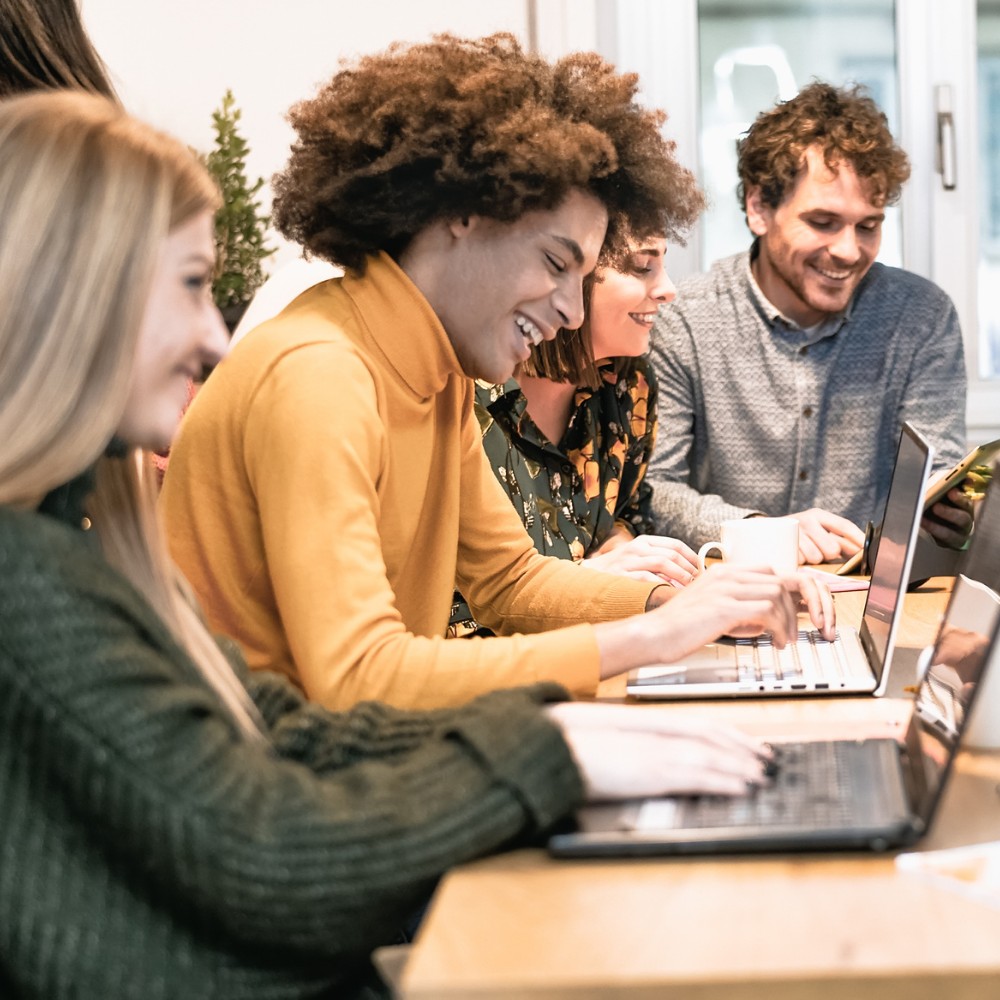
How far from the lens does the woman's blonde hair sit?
742 millimetres

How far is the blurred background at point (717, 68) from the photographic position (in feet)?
8.93

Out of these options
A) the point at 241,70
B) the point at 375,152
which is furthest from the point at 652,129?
the point at 241,70

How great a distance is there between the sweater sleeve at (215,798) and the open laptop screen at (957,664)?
0.80 ft

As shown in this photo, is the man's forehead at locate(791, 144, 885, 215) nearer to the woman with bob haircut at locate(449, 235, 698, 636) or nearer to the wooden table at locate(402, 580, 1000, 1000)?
the woman with bob haircut at locate(449, 235, 698, 636)

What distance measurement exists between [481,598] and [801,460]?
3.81 ft

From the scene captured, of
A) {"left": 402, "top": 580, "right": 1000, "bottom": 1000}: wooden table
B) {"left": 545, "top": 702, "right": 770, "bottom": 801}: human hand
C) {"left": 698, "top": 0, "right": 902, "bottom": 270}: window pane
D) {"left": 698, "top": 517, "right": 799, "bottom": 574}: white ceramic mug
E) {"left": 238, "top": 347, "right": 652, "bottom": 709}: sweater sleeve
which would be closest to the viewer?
{"left": 402, "top": 580, "right": 1000, "bottom": 1000}: wooden table

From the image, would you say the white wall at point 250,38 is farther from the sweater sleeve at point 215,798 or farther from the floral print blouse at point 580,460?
the sweater sleeve at point 215,798

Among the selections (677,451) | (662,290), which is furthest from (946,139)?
(662,290)

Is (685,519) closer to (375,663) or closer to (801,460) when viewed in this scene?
(801,460)

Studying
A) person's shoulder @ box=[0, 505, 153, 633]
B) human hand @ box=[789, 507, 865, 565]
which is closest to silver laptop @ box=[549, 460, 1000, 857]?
person's shoulder @ box=[0, 505, 153, 633]

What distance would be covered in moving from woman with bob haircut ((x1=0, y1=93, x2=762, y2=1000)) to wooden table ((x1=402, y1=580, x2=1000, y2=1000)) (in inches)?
2.1

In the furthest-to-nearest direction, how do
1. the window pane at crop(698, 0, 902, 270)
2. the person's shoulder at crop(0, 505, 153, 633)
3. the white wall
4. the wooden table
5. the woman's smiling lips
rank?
the window pane at crop(698, 0, 902, 270) < the white wall < the woman's smiling lips < the person's shoulder at crop(0, 505, 153, 633) < the wooden table

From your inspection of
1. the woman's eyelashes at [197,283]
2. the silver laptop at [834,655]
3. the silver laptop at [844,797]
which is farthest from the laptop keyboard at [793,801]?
the woman's eyelashes at [197,283]

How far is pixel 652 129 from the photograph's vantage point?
148cm
